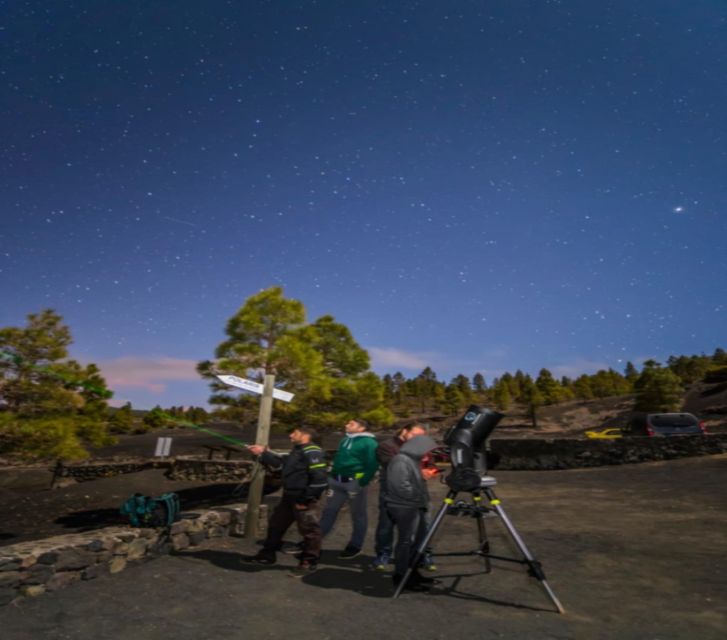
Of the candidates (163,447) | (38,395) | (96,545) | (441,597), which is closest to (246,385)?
(96,545)

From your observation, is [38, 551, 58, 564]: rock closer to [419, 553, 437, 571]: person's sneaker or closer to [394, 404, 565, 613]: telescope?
[394, 404, 565, 613]: telescope

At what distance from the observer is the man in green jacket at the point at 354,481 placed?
261 inches

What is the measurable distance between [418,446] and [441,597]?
1.54m

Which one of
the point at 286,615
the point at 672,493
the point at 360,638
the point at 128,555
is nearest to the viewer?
the point at 360,638

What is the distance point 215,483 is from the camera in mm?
22781

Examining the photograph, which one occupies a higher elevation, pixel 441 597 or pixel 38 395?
pixel 38 395

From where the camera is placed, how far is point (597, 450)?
17094 mm

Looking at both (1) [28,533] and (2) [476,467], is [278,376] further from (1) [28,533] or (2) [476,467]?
(2) [476,467]

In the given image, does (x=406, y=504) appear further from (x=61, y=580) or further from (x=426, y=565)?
(x=61, y=580)

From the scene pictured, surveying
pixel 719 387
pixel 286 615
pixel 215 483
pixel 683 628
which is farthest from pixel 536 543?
pixel 719 387

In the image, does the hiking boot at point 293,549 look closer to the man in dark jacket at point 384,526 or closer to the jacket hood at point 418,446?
the man in dark jacket at point 384,526

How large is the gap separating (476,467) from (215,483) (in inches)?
830

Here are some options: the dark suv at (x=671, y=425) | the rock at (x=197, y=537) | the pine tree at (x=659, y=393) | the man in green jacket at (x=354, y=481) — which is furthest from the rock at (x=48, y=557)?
the pine tree at (x=659, y=393)

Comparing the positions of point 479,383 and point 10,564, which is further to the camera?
point 479,383
